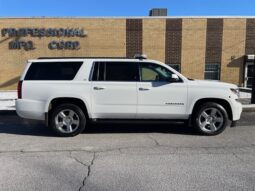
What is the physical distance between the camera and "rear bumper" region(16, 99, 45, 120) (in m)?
7.60

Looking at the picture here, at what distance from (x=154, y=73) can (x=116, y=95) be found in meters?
1.05

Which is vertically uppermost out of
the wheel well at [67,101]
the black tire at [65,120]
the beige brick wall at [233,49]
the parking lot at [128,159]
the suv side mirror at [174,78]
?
the beige brick wall at [233,49]

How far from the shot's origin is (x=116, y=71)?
774 cm

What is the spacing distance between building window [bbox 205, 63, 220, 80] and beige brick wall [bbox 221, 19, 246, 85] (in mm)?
309

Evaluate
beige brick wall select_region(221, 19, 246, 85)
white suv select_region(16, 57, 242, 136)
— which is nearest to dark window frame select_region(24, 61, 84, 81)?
white suv select_region(16, 57, 242, 136)

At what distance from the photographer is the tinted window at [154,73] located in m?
7.66

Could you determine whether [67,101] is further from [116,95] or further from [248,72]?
[248,72]

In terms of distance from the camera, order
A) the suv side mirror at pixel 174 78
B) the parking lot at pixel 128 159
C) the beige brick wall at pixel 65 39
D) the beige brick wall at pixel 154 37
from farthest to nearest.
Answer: the beige brick wall at pixel 154 37 → the beige brick wall at pixel 65 39 → the suv side mirror at pixel 174 78 → the parking lot at pixel 128 159

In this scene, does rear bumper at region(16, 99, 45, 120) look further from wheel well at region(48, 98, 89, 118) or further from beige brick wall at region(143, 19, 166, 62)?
beige brick wall at region(143, 19, 166, 62)

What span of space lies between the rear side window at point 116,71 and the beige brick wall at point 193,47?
1368 centimetres

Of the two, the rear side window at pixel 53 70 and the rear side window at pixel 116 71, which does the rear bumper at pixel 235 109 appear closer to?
the rear side window at pixel 116 71

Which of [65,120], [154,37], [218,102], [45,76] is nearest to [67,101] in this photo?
[65,120]

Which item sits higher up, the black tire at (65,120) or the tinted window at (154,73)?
the tinted window at (154,73)

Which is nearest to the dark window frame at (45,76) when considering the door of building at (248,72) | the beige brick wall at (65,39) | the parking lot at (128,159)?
the parking lot at (128,159)
